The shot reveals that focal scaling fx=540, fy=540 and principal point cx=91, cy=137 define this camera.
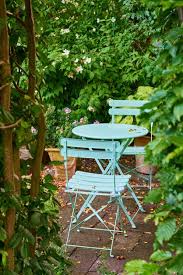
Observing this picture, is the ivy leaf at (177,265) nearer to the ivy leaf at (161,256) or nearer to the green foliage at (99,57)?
the ivy leaf at (161,256)

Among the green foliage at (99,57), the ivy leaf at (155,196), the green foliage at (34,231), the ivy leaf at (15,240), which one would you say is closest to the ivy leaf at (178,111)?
the ivy leaf at (155,196)

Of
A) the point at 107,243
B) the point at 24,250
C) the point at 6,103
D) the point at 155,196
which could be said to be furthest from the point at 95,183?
the point at 155,196

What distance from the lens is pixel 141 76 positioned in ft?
21.3

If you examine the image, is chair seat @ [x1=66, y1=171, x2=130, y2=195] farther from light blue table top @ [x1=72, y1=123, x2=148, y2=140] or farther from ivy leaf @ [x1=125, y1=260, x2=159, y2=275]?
ivy leaf @ [x1=125, y1=260, x2=159, y2=275]

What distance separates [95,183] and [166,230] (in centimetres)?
279

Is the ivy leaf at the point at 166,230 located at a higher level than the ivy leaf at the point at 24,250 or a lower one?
higher

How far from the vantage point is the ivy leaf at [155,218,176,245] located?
1.26 meters

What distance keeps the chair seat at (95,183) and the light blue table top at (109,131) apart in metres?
0.38

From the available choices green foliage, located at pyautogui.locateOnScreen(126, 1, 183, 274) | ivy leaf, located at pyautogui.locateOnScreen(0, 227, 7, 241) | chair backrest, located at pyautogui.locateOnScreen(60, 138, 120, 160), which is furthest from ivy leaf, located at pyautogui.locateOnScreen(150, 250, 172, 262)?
chair backrest, located at pyautogui.locateOnScreen(60, 138, 120, 160)

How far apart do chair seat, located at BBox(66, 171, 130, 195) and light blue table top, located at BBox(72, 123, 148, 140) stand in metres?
0.38

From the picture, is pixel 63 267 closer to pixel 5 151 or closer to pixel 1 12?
pixel 5 151

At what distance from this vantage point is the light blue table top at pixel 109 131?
446 cm

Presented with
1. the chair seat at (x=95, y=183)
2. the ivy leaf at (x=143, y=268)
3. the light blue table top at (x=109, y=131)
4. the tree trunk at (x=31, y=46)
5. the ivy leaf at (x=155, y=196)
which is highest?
the tree trunk at (x=31, y=46)


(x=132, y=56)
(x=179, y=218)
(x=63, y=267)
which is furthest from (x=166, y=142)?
(x=132, y=56)
